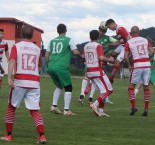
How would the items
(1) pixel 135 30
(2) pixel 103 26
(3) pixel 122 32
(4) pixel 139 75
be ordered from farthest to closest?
(2) pixel 103 26 < (3) pixel 122 32 < (4) pixel 139 75 < (1) pixel 135 30

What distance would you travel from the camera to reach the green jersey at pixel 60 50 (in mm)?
14164

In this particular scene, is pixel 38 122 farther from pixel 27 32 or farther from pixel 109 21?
pixel 109 21

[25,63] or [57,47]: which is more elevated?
[57,47]

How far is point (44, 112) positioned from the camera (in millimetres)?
15102

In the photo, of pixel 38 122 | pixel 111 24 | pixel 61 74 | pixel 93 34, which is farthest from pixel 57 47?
pixel 38 122

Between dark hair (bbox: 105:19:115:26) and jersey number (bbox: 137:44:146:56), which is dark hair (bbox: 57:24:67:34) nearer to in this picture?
Result: dark hair (bbox: 105:19:115:26)

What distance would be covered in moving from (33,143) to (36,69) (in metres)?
1.24

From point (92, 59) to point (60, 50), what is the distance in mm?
803

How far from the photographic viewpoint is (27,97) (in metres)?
9.90

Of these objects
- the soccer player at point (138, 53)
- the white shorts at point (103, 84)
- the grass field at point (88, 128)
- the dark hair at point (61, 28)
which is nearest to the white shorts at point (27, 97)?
the grass field at point (88, 128)

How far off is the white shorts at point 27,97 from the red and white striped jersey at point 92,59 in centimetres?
435

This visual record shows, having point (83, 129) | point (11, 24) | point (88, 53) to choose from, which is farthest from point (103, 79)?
point (11, 24)

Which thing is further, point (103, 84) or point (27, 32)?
point (103, 84)

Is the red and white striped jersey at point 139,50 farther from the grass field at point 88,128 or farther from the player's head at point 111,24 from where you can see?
the player's head at point 111,24
